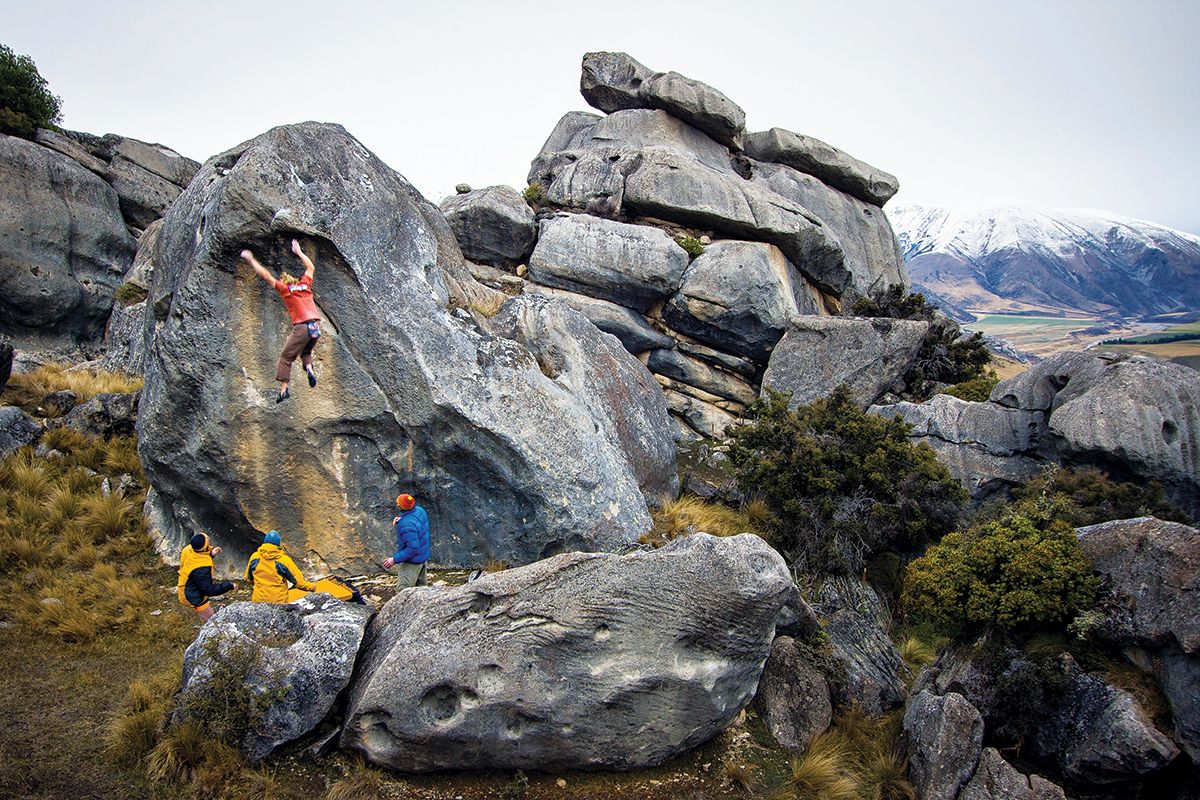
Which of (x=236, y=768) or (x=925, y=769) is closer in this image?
(x=236, y=768)

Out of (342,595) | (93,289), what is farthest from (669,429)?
(93,289)

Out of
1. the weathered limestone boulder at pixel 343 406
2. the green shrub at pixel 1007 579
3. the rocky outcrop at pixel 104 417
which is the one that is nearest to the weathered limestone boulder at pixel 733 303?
the weathered limestone boulder at pixel 343 406

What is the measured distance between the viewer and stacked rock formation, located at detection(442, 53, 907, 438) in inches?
906

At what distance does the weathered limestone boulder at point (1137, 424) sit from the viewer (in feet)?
55.6

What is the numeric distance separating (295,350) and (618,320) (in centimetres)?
1222

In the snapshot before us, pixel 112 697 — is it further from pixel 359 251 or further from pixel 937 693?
pixel 937 693

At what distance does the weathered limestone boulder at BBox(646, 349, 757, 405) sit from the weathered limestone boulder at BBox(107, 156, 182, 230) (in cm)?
2379

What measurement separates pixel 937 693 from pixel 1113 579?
9.65ft

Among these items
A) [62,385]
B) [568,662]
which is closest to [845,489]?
[568,662]

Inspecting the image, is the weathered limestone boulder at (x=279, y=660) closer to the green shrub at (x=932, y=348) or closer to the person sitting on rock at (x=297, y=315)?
the person sitting on rock at (x=297, y=315)

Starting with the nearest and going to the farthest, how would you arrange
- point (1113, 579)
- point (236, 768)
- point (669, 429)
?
point (236, 768) → point (1113, 579) → point (669, 429)

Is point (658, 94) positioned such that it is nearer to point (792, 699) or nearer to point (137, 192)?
point (137, 192)

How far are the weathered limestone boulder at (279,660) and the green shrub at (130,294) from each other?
19594mm

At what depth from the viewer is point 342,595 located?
34.5 ft
